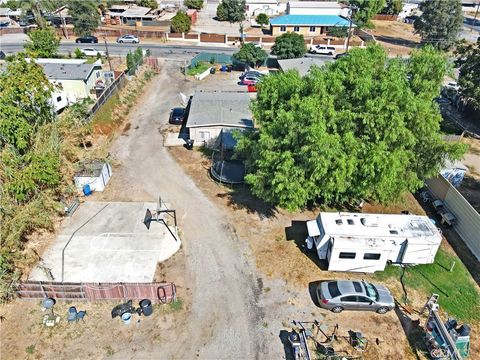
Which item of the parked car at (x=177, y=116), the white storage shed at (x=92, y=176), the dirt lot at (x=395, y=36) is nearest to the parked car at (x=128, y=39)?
the parked car at (x=177, y=116)

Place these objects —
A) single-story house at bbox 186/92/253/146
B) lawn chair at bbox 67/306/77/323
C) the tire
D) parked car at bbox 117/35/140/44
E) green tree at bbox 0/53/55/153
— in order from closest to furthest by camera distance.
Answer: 1. lawn chair at bbox 67/306/77/323
2. the tire
3. green tree at bbox 0/53/55/153
4. single-story house at bbox 186/92/253/146
5. parked car at bbox 117/35/140/44

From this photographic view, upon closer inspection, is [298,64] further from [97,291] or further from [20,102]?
[97,291]

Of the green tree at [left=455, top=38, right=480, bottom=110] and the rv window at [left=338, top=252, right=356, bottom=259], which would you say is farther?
the green tree at [left=455, top=38, right=480, bottom=110]

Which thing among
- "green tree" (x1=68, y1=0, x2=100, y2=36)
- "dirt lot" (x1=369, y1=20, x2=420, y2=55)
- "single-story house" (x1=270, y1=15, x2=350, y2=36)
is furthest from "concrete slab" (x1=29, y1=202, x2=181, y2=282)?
"dirt lot" (x1=369, y1=20, x2=420, y2=55)

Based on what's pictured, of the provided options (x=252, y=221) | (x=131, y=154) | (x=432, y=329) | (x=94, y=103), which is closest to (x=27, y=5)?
(x=94, y=103)

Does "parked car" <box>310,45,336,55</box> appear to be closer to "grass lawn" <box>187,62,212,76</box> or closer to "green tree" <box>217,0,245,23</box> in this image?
"grass lawn" <box>187,62,212,76</box>
